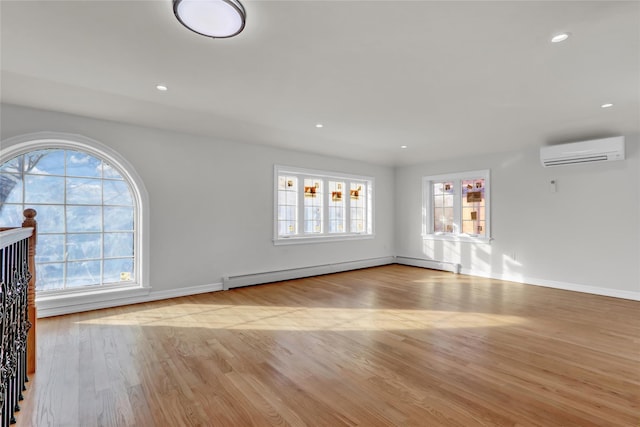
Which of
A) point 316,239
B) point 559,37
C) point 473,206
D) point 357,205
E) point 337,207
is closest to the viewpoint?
point 559,37

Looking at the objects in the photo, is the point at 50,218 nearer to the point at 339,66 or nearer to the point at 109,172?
the point at 109,172

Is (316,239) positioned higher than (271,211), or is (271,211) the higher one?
(271,211)

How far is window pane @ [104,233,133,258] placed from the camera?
424 cm

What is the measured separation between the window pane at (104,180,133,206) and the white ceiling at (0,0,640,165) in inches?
35.8

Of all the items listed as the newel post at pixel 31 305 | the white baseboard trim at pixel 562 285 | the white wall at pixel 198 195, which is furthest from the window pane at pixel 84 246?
the white baseboard trim at pixel 562 285

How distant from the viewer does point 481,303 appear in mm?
4305

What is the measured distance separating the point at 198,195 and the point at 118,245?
1.29 metres

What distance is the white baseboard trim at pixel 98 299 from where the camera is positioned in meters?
3.67

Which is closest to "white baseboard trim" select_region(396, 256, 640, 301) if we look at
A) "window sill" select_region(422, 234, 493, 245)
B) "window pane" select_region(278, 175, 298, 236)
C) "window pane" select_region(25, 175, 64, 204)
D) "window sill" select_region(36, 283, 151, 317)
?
"window sill" select_region(422, 234, 493, 245)

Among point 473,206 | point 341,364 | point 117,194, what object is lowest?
point 341,364

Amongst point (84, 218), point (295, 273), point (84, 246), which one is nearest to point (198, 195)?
point (84, 218)

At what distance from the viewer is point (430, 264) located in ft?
23.0

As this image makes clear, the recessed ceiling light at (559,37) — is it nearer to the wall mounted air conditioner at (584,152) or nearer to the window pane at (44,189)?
the wall mounted air conditioner at (584,152)

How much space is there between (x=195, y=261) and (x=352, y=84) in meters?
3.49
